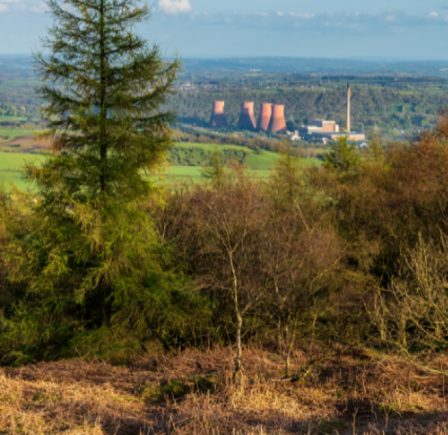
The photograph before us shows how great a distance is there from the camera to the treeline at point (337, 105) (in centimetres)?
16200

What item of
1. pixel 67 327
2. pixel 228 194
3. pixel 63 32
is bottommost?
pixel 67 327

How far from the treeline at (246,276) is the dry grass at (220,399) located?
102 centimetres

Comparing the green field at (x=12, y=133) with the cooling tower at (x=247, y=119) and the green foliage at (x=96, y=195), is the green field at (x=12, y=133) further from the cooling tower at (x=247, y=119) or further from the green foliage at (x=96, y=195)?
the green foliage at (x=96, y=195)

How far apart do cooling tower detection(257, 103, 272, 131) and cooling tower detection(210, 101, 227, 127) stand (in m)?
17.7

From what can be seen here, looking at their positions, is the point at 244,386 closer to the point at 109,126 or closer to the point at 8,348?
the point at 109,126

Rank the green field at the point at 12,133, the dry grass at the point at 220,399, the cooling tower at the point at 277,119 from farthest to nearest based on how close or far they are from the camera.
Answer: the cooling tower at the point at 277,119 → the green field at the point at 12,133 → the dry grass at the point at 220,399

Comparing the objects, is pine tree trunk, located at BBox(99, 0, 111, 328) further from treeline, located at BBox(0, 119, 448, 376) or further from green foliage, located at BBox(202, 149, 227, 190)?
green foliage, located at BBox(202, 149, 227, 190)

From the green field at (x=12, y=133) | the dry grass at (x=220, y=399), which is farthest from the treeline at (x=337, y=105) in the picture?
the dry grass at (x=220, y=399)

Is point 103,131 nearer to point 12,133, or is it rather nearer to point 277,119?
point 12,133

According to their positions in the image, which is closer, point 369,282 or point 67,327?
point 67,327

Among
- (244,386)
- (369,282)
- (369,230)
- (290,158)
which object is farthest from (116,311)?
(290,158)

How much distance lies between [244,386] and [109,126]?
29.1ft

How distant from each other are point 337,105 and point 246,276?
572ft

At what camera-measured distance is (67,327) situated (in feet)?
47.1
